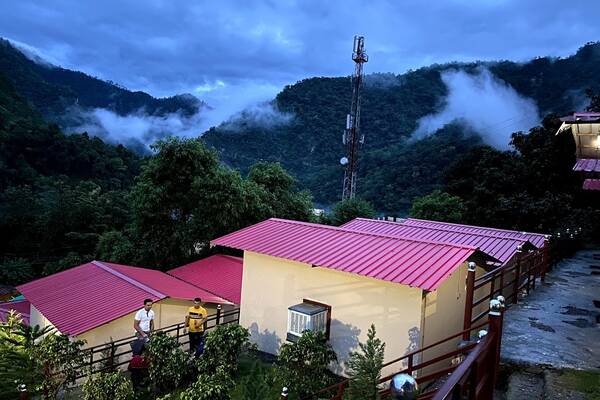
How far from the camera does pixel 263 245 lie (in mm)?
11516

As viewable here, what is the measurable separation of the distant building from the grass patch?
9.25m

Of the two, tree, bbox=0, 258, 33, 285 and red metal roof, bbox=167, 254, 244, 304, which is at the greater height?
red metal roof, bbox=167, 254, 244, 304

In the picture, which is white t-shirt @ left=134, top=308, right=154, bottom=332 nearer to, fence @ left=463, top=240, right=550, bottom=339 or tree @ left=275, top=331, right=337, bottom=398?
tree @ left=275, top=331, right=337, bottom=398

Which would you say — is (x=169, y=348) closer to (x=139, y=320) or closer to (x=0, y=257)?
(x=139, y=320)

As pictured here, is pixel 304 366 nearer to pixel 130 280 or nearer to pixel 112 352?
pixel 112 352

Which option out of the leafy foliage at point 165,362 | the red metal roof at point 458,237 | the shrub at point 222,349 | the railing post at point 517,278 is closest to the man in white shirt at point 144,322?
the leafy foliage at point 165,362

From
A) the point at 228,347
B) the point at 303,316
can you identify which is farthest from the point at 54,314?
the point at 303,316

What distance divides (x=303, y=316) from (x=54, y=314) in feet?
22.6

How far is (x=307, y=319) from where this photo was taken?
9.84m

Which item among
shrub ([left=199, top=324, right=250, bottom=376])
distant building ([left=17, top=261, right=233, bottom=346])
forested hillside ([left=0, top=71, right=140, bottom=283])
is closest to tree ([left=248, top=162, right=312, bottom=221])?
distant building ([left=17, top=261, right=233, bottom=346])

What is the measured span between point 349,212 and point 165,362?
64.0ft

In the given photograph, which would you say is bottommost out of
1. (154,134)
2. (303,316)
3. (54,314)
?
(54,314)

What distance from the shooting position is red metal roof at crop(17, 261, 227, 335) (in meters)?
11.4

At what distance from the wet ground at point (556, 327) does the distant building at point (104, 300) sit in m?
8.15
